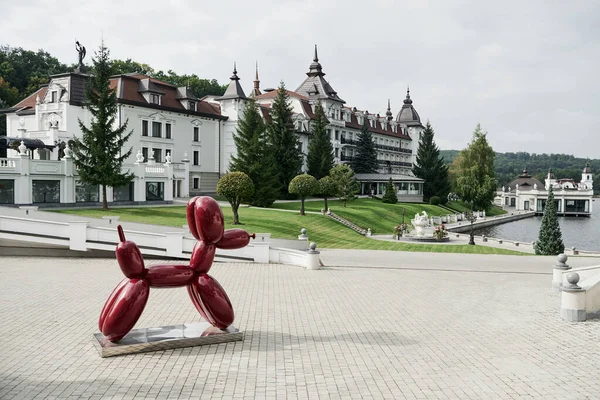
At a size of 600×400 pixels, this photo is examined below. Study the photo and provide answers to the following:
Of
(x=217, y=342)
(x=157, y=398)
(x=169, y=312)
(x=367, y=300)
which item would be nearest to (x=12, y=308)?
(x=169, y=312)

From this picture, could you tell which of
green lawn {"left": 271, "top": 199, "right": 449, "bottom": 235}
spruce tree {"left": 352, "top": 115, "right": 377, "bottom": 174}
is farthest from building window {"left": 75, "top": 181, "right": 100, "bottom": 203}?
spruce tree {"left": 352, "top": 115, "right": 377, "bottom": 174}

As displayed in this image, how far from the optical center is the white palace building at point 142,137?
1206 inches

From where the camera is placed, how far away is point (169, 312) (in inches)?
466

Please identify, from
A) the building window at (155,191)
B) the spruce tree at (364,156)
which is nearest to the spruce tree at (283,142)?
the building window at (155,191)

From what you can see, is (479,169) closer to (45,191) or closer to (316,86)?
(316,86)

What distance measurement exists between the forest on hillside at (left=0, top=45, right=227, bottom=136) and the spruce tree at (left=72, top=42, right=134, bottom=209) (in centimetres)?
2629

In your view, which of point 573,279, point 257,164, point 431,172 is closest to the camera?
point 573,279

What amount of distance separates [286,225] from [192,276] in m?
21.9

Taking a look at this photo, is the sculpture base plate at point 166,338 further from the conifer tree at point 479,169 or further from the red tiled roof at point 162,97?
the conifer tree at point 479,169

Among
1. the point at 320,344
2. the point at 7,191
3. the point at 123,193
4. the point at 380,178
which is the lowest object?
the point at 320,344

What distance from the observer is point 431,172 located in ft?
241

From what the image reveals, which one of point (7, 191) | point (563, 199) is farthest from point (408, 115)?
point (7, 191)

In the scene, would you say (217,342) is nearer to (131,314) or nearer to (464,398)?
(131,314)

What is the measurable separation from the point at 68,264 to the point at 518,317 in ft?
50.5
